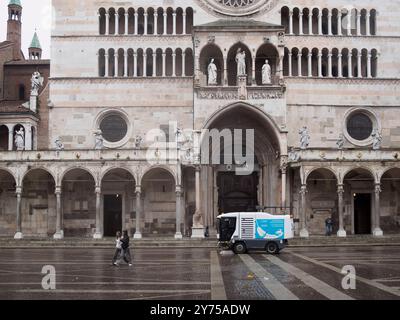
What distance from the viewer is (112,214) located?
160 feet

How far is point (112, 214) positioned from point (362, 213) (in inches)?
762

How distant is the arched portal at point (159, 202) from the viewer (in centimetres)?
4822

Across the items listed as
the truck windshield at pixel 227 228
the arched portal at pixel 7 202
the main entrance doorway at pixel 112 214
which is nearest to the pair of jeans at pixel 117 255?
the truck windshield at pixel 227 228

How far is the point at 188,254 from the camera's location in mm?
34312

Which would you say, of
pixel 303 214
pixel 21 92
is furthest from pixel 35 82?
pixel 303 214

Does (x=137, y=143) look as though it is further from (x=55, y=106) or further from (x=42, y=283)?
(x=42, y=283)

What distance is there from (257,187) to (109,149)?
12390 mm

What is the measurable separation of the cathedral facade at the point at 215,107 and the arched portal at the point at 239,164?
9 cm

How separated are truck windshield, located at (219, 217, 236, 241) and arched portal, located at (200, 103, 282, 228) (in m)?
12.7

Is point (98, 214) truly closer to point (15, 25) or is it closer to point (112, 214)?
point (112, 214)

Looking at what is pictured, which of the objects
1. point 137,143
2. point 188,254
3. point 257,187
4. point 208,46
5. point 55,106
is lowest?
point 188,254

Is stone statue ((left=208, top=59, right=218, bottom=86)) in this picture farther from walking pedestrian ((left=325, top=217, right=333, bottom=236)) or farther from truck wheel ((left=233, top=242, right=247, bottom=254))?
truck wheel ((left=233, top=242, right=247, bottom=254))

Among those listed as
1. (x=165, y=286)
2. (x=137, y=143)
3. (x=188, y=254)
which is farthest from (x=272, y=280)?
(x=137, y=143)
